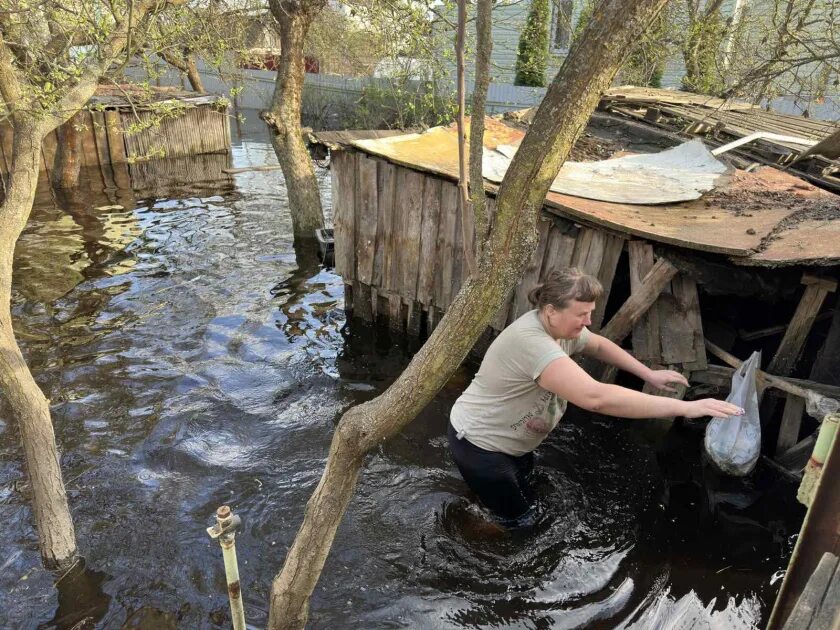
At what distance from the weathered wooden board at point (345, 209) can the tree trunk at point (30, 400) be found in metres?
3.42

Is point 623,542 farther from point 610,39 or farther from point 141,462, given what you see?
point 141,462

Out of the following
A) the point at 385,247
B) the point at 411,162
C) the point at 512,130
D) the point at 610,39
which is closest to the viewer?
the point at 610,39

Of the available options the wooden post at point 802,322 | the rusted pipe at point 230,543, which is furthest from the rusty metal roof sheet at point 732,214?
the rusted pipe at point 230,543

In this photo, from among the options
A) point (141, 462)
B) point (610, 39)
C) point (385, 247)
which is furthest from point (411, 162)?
point (610, 39)

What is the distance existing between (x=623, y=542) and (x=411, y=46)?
7.37 meters

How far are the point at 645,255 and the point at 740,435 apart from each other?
5.37ft

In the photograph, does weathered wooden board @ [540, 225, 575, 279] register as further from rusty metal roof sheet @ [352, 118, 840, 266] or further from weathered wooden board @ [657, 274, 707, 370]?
weathered wooden board @ [657, 274, 707, 370]

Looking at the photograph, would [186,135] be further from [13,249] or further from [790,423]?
[790,423]

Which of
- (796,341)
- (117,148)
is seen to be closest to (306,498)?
(796,341)

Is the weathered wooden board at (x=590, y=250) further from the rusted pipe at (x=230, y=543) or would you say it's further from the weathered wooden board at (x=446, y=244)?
the rusted pipe at (x=230, y=543)

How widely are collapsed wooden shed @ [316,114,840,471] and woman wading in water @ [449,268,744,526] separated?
152cm

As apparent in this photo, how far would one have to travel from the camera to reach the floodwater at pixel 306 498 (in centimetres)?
396

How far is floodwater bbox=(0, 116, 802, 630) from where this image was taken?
13.0 ft

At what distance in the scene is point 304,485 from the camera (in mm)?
5121
